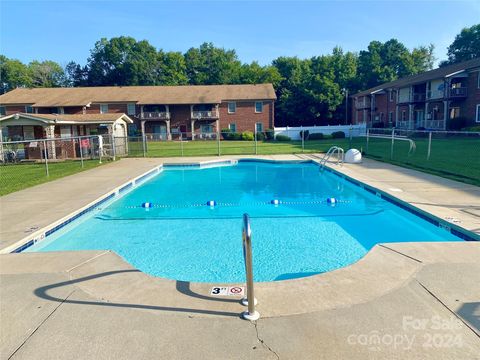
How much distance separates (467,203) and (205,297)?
22.9 ft

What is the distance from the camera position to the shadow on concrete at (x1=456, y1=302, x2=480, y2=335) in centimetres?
319

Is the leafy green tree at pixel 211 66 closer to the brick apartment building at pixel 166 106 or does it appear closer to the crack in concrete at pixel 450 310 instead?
the brick apartment building at pixel 166 106

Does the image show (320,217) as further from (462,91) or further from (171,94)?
(171,94)

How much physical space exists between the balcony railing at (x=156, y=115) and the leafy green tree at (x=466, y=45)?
160 ft

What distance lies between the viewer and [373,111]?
46.2 metres

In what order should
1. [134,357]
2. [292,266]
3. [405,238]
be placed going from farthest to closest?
[405,238] → [292,266] → [134,357]

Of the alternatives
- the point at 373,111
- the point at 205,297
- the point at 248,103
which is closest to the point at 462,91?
the point at 373,111

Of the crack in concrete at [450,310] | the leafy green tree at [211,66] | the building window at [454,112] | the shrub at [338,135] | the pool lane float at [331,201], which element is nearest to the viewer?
the crack in concrete at [450,310]

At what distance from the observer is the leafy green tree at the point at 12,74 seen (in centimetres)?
6378

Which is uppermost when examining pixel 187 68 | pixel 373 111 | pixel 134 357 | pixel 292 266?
pixel 187 68

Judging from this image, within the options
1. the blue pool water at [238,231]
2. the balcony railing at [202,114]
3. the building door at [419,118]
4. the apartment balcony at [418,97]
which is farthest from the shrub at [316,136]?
the blue pool water at [238,231]

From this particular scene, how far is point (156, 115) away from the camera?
42781 millimetres

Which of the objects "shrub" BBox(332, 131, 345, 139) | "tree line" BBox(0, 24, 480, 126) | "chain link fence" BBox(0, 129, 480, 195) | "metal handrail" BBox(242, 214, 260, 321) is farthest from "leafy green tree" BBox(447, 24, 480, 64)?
"metal handrail" BBox(242, 214, 260, 321)

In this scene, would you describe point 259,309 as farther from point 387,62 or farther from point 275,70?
point 387,62
